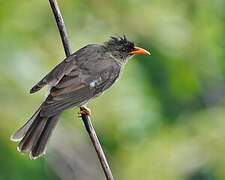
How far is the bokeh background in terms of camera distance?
683 cm

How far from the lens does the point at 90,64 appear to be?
633 centimetres

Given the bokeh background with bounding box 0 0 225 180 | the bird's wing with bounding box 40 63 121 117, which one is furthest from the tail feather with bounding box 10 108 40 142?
the bokeh background with bounding box 0 0 225 180

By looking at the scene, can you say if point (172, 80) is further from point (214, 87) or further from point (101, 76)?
point (101, 76)

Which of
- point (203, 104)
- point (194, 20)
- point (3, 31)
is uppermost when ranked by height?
point (3, 31)

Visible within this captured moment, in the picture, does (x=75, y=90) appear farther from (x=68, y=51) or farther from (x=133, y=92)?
(x=133, y=92)

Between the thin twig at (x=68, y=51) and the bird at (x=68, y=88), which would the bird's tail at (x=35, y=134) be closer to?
the bird at (x=68, y=88)

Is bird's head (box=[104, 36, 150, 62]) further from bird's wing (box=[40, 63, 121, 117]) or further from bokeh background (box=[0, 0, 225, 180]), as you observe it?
bird's wing (box=[40, 63, 121, 117])

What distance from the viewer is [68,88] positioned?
5.98 meters

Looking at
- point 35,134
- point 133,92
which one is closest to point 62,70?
point 35,134

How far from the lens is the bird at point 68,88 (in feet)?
18.9

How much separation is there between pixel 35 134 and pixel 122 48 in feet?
4.20

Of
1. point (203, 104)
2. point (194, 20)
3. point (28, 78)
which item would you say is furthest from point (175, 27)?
point (28, 78)

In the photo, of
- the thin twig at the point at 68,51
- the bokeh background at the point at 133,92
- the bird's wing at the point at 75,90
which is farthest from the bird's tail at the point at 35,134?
the bokeh background at the point at 133,92

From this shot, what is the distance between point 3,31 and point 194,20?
5.43 feet
